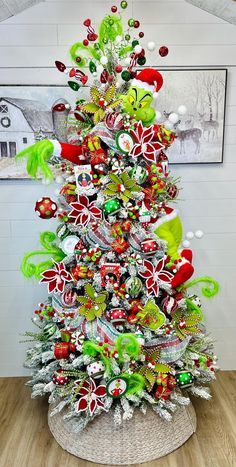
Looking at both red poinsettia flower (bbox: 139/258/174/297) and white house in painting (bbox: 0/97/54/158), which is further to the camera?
white house in painting (bbox: 0/97/54/158)

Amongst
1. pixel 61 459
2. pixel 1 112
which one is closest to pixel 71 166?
pixel 1 112

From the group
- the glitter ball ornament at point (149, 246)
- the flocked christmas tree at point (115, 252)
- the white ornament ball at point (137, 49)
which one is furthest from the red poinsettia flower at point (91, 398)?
the white ornament ball at point (137, 49)

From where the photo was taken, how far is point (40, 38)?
2.25 meters

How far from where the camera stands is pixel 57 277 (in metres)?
1.92

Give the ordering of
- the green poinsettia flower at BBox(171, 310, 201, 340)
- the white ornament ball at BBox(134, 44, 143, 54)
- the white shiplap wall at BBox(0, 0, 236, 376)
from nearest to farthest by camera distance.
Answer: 1. the white ornament ball at BBox(134, 44, 143, 54)
2. the green poinsettia flower at BBox(171, 310, 201, 340)
3. the white shiplap wall at BBox(0, 0, 236, 376)

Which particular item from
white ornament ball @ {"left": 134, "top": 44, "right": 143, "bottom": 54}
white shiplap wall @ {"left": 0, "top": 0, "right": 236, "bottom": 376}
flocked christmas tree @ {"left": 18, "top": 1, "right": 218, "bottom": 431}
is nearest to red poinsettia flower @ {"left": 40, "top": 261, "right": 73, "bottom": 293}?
flocked christmas tree @ {"left": 18, "top": 1, "right": 218, "bottom": 431}

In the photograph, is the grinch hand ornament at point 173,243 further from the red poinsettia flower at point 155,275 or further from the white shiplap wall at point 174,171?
the white shiplap wall at point 174,171

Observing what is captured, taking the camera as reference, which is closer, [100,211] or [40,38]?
[100,211]

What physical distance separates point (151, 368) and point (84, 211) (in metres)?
0.76

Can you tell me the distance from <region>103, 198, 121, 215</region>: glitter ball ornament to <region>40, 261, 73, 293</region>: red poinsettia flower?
0.34 metres

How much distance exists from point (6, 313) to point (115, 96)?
4.71 feet

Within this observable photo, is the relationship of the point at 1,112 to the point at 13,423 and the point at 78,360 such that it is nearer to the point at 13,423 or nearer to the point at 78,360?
the point at 78,360

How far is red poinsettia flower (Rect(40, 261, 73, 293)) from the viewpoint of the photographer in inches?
75.2

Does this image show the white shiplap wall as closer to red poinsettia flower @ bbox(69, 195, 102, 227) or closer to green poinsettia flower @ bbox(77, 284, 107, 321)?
red poinsettia flower @ bbox(69, 195, 102, 227)
